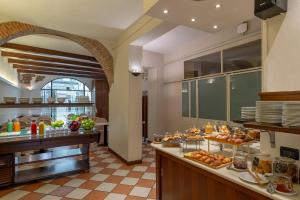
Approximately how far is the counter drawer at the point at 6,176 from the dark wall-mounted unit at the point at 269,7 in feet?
13.8

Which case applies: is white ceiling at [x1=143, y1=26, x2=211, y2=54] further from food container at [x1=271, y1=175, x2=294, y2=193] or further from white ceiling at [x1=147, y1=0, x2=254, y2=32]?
food container at [x1=271, y1=175, x2=294, y2=193]

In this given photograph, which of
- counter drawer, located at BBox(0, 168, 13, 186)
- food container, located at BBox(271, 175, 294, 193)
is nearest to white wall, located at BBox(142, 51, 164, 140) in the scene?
counter drawer, located at BBox(0, 168, 13, 186)

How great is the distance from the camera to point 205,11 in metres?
2.12

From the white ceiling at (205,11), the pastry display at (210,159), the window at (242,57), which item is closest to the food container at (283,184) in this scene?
the pastry display at (210,159)

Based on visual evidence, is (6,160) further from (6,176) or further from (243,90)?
(243,90)

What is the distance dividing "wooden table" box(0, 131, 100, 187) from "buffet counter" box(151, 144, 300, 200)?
6.84 feet

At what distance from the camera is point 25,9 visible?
11.2 feet

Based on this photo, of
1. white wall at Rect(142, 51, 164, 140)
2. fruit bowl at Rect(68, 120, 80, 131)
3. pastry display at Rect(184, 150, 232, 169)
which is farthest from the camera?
white wall at Rect(142, 51, 164, 140)

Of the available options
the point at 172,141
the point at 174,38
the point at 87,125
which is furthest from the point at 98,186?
the point at 174,38

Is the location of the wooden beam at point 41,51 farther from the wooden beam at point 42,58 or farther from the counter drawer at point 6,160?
the counter drawer at point 6,160

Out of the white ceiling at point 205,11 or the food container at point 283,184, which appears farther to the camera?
the white ceiling at point 205,11

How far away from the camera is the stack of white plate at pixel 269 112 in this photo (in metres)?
1.34

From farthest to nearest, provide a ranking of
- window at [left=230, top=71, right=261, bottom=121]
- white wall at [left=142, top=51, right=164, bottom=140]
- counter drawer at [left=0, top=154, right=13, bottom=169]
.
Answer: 1. white wall at [left=142, top=51, right=164, bottom=140]
2. window at [left=230, top=71, right=261, bottom=121]
3. counter drawer at [left=0, top=154, right=13, bottom=169]

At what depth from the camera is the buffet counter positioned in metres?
1.36
